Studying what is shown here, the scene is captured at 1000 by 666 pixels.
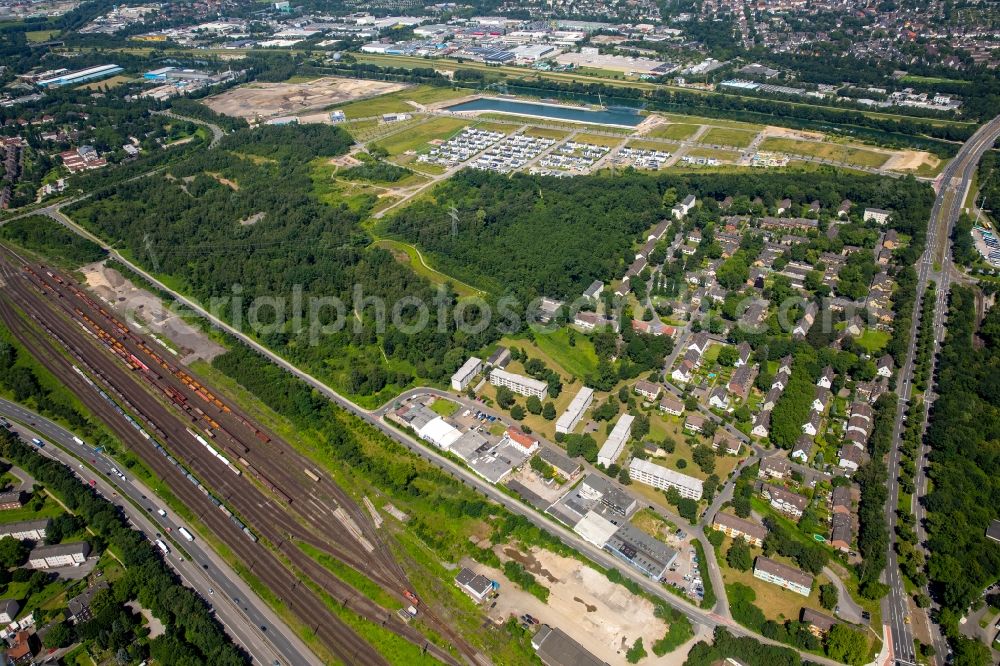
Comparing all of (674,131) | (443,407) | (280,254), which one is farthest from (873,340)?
(280,254)

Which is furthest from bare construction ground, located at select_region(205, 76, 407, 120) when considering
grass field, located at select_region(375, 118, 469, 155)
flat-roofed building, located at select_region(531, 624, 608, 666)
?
flat-roofed building, located at select_region(531, 624, 608, 666)

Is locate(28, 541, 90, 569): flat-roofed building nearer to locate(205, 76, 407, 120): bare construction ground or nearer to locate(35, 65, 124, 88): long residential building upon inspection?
locate(205, 76, 407, 120): bare construction ground

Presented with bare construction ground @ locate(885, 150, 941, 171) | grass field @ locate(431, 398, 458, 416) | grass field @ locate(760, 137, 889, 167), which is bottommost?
grass field @ locate(431, 398, 458, 416)

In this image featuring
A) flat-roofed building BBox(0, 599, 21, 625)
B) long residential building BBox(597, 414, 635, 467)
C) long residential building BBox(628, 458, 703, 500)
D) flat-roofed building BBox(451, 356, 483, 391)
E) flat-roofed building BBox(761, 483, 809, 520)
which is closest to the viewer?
flat-roofed building BBox(0, 599, 21, 625)

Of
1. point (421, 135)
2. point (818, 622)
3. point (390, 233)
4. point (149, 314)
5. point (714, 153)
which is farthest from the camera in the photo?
point (421, 135)

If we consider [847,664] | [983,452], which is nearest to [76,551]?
[847,664]

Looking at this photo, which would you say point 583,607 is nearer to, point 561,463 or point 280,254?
point 561,463
